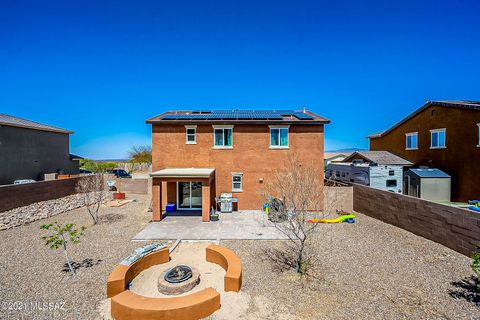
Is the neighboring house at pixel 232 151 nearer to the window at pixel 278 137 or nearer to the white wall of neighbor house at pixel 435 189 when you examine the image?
the window at pixel 278 137

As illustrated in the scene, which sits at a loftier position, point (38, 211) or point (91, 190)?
point (91, 190)

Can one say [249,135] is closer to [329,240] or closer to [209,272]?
[329,240]

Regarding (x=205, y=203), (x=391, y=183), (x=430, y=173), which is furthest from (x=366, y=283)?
(x=430, y=173)

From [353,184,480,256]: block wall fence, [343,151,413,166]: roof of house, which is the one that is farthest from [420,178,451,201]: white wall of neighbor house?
[353,184,480,256]: block wall fence

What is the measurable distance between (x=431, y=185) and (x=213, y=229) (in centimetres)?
1876

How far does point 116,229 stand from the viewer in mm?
12352

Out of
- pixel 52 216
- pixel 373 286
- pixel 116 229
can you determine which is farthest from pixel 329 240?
pixel 52 216

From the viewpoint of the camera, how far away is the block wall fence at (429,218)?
859cm

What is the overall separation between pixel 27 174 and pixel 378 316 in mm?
30043

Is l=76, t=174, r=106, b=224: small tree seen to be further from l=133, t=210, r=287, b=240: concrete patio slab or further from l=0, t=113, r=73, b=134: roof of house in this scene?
l=0, t=113, r=73, b=134: roof of house

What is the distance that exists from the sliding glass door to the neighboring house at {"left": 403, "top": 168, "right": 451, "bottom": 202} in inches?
712

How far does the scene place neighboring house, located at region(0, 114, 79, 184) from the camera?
19891mm

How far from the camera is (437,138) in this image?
66.1 ft

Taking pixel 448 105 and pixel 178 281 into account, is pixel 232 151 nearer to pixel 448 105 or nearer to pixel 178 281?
pixel 178 281
